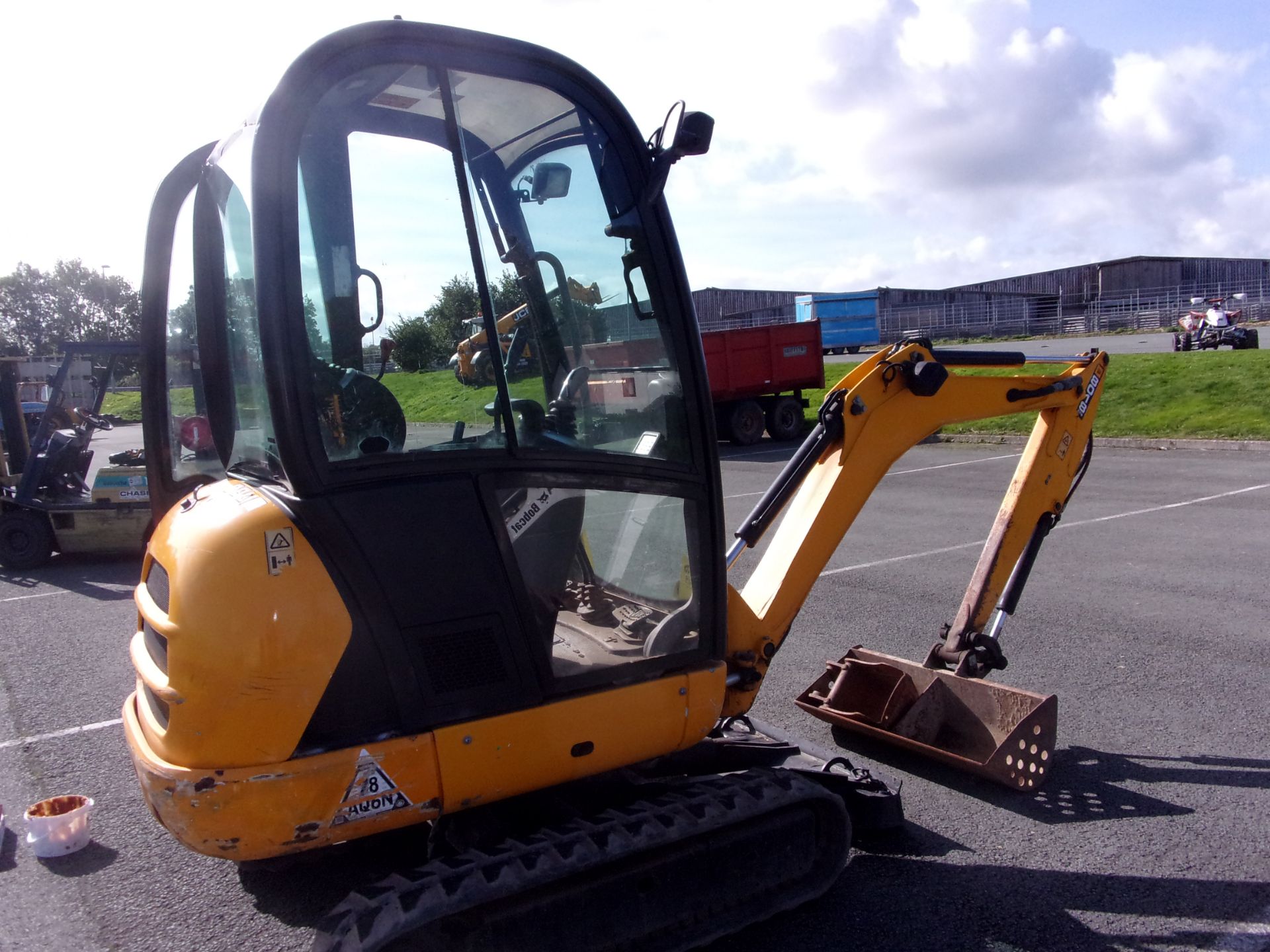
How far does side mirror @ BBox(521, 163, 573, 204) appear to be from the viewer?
3178 millimetres

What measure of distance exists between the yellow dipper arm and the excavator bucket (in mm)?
193

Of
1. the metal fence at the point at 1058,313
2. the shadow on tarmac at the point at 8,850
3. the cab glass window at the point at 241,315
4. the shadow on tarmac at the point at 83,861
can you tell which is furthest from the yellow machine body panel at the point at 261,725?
the metal fence at the point at 1058,313

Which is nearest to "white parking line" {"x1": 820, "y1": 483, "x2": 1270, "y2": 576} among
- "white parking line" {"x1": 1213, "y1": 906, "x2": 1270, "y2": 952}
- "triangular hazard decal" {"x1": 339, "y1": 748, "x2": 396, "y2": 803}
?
"white parking line" {"x1": 1213, "y1": 906, "x2": 1270, "y2": 952}

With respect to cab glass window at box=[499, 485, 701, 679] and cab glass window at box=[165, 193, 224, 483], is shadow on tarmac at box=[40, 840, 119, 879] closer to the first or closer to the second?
A: cab glass window at box=[165, 193, 224, 483]

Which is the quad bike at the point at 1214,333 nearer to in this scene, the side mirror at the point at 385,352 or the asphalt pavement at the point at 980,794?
the asphalt pavement at the point at 980,794

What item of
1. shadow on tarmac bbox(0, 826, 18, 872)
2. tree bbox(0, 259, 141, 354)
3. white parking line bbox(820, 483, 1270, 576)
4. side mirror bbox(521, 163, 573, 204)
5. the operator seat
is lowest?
shadow on tarmac bbox(0, 826, 18, 872)

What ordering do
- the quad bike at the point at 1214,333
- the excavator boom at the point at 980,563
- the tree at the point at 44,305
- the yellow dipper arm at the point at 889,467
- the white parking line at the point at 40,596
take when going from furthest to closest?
the tree at the point at 44,305
the quad bike at the point at 1214,333
the white parking line at the point at 40,596
the excavator boom at the point at 980,563
the yellow dipper arm at the point at 889,467

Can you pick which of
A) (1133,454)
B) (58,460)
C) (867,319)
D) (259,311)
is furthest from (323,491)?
(867,319)

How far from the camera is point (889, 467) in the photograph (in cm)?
407

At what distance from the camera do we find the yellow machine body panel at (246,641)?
8.36 feet

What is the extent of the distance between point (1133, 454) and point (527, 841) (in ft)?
48.3

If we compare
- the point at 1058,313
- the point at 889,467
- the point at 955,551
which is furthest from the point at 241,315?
the point at 1058,313

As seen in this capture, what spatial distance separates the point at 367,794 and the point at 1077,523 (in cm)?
890

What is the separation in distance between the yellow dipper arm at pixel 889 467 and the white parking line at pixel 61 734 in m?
3.76
